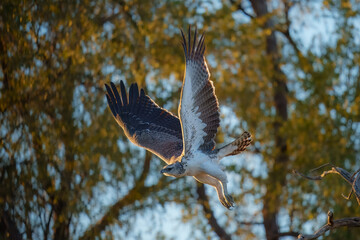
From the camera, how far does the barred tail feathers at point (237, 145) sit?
318 inches

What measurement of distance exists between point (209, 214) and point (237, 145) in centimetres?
758

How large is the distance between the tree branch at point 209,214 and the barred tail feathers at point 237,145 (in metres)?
7.37

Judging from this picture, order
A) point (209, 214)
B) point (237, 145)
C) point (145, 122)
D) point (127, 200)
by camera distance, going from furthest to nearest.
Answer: point (209, 214)
point (127, 200)
point (145, 122)
point (237, 145)

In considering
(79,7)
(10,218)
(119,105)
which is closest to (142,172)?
(10,218)

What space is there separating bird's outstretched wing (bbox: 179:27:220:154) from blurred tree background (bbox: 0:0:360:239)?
6.28 metres

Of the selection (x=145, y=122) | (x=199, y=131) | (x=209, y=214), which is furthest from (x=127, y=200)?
(x=199, y=131)

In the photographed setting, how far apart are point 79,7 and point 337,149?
20.0 ft

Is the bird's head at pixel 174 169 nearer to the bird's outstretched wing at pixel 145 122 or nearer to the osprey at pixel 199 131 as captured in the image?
the osprey at pixel 199 131

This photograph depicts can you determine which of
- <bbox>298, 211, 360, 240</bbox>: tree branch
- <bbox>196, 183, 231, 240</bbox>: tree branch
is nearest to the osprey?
<bbox>298, 211, 360, 240</bbox>: tree branch

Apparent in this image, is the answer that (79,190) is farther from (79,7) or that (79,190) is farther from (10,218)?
(79,7)

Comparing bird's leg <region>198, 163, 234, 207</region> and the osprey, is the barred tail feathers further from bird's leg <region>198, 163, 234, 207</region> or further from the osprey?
bird's leg <region>198, 163, 234, 207</region>

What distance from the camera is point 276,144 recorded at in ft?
55.5

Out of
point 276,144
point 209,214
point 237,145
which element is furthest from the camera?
point 276,144

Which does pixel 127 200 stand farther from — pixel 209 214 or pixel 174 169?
pixel 174 169
